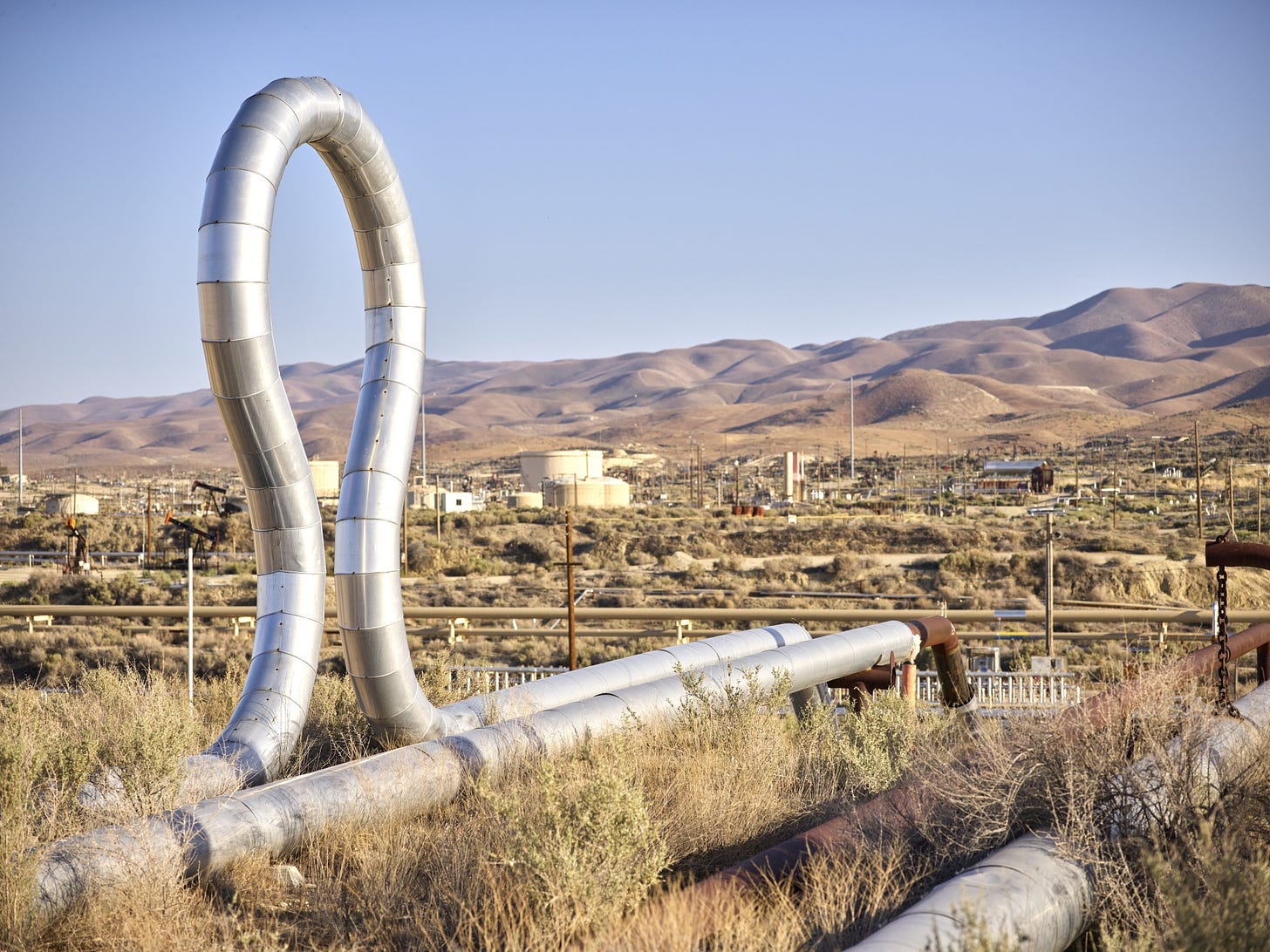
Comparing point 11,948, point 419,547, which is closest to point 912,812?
point 11,948

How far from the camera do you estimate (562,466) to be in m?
82.5

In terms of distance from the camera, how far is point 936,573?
38281mm

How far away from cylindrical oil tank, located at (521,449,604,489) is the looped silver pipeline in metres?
69.9

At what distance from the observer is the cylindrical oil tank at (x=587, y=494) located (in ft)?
222

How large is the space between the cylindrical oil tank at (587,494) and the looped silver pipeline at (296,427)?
56357 mm

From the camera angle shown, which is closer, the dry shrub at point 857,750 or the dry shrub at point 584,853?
the dry shrub at point 584,853

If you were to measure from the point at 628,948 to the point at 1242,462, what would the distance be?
88.2m

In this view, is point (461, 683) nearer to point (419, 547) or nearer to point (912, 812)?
point (912, 812)

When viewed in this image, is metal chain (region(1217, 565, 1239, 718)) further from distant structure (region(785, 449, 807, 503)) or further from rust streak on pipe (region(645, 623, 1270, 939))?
distant structure (region(785, 449, 807, 503))

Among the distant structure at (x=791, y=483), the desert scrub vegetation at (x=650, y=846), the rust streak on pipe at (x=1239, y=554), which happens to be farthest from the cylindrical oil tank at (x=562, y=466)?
the desert scrub vegetation at (x=650, y=846)

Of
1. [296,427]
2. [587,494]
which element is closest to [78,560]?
[587,494]

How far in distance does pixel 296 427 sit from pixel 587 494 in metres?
59.0

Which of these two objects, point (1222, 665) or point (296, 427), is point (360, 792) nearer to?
point (296, 427)

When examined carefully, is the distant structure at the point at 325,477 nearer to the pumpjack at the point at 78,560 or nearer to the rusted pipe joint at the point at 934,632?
the pumpjack at the point at 78,560
